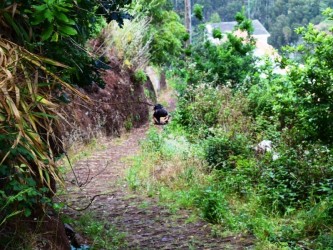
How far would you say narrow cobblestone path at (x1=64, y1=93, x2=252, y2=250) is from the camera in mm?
5059

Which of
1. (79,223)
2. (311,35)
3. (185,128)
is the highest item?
(311,35)

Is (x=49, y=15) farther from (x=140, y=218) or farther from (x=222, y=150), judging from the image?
(x=222, y=150)

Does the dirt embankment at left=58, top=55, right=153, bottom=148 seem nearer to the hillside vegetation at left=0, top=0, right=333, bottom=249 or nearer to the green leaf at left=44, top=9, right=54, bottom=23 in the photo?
the hillside vegetation at left=0, top=0, right=333, bottom=249

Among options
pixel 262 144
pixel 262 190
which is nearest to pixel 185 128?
pixel 262 144

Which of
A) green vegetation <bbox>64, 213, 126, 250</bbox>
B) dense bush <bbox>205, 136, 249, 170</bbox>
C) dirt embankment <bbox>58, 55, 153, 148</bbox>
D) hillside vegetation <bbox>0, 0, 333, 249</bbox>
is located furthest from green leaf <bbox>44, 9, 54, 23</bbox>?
dirt embankment <bbox>58, 55, 153, 148</bbox>

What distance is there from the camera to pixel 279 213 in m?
6.13

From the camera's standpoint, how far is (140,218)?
5.98m

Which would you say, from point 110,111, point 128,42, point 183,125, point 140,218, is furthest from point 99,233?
point 128,42

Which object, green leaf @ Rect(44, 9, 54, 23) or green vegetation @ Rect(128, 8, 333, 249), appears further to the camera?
green vegetation @ Rect(128, 8, 333, 249)

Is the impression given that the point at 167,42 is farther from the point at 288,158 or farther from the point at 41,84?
the point at 41,84

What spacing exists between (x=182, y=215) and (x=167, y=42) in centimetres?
1430

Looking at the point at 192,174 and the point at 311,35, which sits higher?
the point at 311,35

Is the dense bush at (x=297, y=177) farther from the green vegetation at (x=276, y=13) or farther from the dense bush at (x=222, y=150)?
the green vegetation at (x=276, y=13)

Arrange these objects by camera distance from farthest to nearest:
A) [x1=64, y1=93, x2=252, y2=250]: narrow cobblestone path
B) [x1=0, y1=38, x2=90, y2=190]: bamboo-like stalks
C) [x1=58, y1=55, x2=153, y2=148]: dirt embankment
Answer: [x1=58, y1=55, x2=153, y2=148]: dirt embankment → [x1=64, y1=93, x2=252, y2=250]: narrow cobblestone path → [x1=0, y1=38, x2=90, y2=190]: bamboo-like stalks
